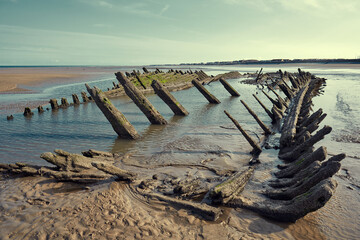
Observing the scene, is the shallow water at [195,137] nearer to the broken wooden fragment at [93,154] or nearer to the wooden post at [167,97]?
the wooden post at [167,97]

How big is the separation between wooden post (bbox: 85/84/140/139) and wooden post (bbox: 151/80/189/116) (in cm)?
448

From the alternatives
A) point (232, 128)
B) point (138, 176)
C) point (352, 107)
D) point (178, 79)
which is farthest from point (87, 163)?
point (178, 79)

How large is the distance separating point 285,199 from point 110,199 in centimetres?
342

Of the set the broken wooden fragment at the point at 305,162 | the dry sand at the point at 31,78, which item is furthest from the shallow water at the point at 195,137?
the dry sand at the point at 31,78

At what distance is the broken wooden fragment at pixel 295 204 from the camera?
338cm

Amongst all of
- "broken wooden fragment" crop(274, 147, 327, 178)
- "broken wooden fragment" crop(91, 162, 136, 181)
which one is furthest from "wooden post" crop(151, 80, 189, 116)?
"broken wooden fragment" crop(274, 147, 327, 178)

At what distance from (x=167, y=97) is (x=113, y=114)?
16.3 ft

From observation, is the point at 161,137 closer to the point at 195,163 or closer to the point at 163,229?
the point at 195,163

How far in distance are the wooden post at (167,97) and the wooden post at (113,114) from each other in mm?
4483

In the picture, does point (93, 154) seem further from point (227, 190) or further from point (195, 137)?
point (195, 137)

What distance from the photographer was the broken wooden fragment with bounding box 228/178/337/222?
3.38 metres

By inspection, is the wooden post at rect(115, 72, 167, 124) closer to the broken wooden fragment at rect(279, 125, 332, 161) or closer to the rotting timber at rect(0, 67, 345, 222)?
the rotting timber at rect(0, 67, 345, 222)

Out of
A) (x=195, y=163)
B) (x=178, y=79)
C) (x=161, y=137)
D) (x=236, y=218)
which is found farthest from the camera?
(x=178, y=79)

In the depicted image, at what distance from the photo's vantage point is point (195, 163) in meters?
6.57
